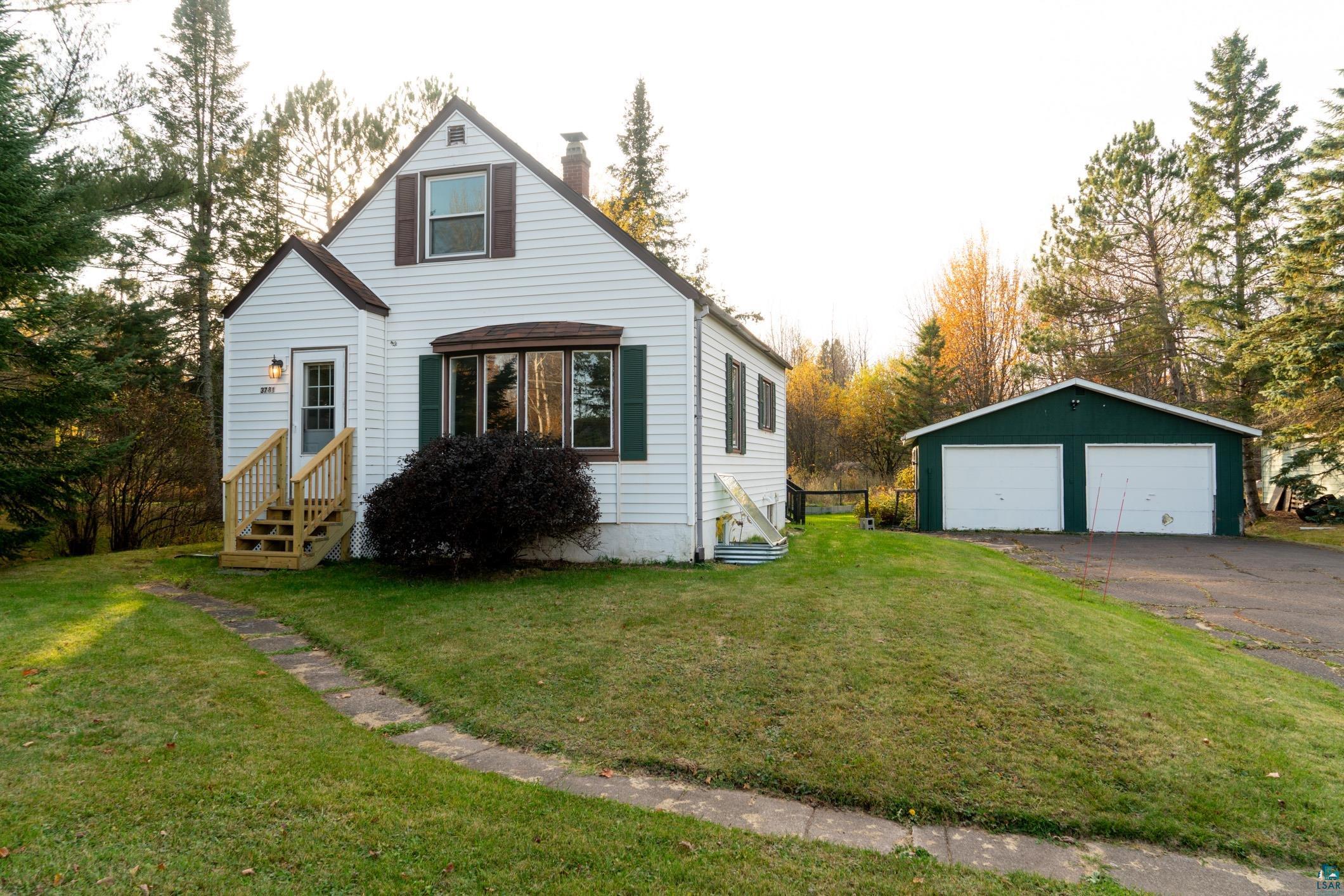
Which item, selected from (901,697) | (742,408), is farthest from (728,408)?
(901,697)

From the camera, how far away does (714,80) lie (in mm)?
11148

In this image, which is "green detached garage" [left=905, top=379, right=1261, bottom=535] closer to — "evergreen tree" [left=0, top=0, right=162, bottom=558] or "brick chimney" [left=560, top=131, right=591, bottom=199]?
"brick chimney" [left=560, top=131, right=591, bottom=199]

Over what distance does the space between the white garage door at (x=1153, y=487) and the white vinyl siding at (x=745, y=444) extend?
26.5 ft

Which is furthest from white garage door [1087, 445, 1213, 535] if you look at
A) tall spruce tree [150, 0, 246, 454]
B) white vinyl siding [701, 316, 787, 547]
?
tall spruce tree [150, 0, 246, 454]

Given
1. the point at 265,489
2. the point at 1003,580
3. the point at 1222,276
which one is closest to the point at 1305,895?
the point at 1003,580

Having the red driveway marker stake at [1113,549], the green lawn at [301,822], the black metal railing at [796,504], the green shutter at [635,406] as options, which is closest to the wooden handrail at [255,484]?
the green shutter at [635,406]

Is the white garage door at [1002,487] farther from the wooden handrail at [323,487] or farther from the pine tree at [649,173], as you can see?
the pine tree at [649,173]

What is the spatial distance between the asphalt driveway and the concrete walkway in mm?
4108

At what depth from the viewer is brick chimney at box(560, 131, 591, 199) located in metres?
11.9

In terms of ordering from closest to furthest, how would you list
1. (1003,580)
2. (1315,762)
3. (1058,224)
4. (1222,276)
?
(1315,762) < (1003,580) < (1222,276) < (1058,224)

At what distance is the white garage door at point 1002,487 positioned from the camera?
60.3ft

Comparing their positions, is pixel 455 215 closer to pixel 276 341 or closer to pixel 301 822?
pixel 276 341

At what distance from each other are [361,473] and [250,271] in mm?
13282

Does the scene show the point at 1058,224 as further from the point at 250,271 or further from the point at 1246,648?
the point at 250,271
